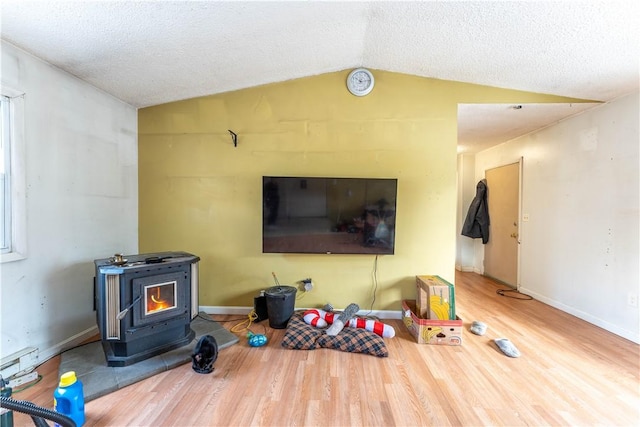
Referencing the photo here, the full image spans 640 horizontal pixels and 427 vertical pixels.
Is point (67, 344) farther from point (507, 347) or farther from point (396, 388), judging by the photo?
point (507, 347)

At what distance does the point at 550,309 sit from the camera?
2975 millimetres

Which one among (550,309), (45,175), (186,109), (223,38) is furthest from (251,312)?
(550,309)

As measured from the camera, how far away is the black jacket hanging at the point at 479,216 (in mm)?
4320

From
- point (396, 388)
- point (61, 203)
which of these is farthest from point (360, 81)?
point (61, 203)

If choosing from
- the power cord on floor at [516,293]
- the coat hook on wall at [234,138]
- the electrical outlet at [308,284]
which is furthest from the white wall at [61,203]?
the power cord on floor at [516,293]

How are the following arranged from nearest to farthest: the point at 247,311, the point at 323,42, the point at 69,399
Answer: the point at 69,399, the point at 323,42, the point at 247,311

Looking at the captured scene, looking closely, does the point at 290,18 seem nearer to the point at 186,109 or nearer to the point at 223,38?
the point at 223,38

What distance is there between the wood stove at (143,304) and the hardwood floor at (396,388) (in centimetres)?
29

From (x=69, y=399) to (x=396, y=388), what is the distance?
1.86 metres

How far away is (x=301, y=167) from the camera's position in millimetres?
2693

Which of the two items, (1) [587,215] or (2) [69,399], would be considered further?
(1) [587,215]

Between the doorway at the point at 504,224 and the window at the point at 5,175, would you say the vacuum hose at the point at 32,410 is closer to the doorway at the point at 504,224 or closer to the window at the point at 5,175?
the window at the point at 5,175

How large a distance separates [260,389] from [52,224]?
6.75 feet

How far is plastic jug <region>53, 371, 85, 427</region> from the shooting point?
1309 millimetres
